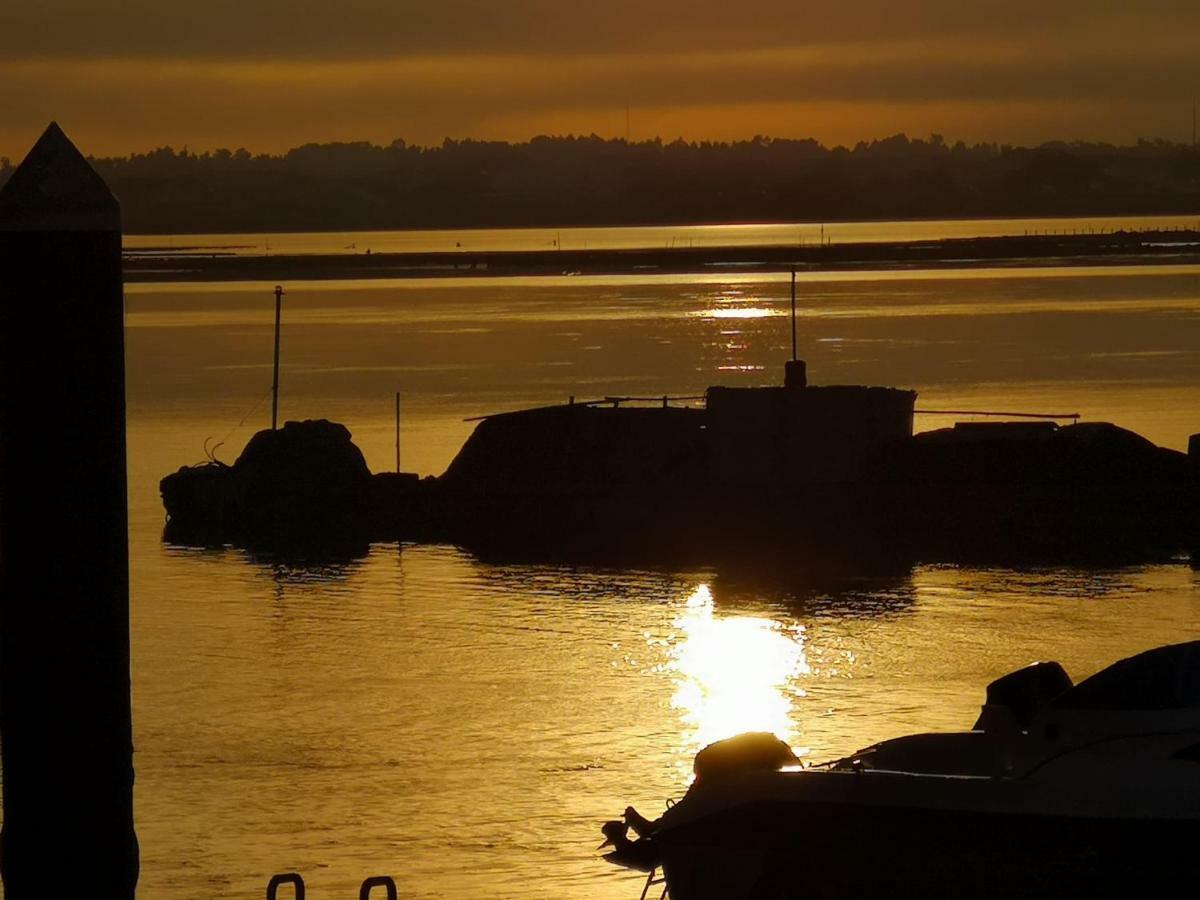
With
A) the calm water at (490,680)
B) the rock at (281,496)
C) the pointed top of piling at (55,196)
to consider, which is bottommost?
the calm water at (490,680)

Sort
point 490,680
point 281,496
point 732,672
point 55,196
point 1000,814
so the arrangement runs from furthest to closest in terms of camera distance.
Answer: point 281,496 → point 732,672 → point 490,680 → point 1000,814 → point 55,196

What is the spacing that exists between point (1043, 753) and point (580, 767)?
773cm

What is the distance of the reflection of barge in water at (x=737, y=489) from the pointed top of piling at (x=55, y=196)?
78.4 feet

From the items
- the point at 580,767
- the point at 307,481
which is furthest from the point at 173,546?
the point at 580,767

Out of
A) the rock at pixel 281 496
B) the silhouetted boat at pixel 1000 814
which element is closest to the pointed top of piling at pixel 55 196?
the silhouetted boat at pixel 1000 814

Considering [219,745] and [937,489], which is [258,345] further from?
[219,745]

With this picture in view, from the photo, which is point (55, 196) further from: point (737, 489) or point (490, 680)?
point (737, 489)

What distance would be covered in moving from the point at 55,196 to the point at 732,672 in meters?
14.8

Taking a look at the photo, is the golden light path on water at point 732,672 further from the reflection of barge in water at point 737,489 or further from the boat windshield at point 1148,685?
the boat windshield at point 1148,685

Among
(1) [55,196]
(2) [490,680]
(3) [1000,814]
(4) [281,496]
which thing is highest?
(1) [55,196]

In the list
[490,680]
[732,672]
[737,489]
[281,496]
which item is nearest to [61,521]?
[490,680]

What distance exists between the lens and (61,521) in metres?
9.83

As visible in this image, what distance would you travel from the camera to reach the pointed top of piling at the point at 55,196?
967 centimetres

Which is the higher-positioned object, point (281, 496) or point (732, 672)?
point (281, 496)
